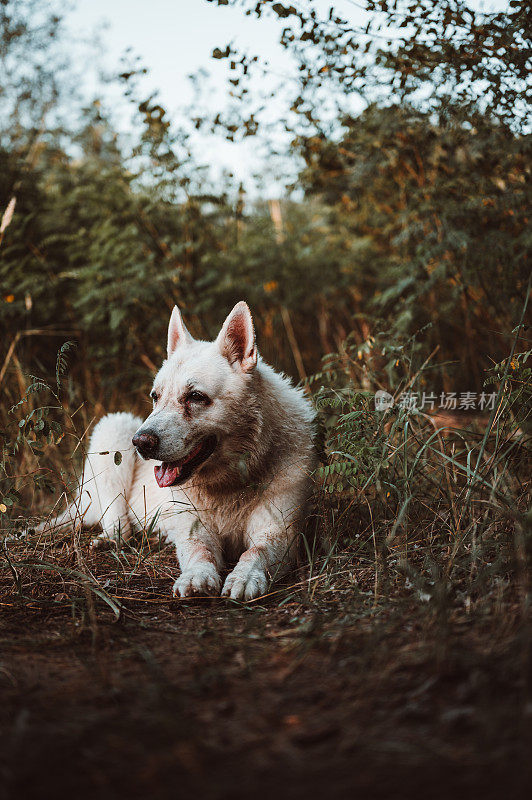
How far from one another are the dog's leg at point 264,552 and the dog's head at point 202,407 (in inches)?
14.6

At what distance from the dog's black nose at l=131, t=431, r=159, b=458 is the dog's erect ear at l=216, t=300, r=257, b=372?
0.65 meters

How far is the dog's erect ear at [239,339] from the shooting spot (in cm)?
327

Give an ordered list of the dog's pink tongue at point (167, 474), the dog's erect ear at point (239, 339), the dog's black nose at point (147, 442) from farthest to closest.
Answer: the dog's erect ear at point (239, 339) → the dog's pink tongue at point (167, 474) → the dog's black nose at point (147, 442)

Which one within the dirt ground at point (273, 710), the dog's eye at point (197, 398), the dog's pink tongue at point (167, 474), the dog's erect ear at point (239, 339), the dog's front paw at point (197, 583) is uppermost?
the dog's erect ear at point (239, 339)

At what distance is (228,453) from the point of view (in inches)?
125

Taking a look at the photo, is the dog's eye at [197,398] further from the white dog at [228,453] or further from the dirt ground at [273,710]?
the dirt ground at [273,710]

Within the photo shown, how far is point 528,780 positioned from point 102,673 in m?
1.14

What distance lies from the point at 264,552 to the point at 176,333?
147 cm

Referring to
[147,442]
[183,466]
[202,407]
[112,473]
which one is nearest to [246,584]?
[183,466]

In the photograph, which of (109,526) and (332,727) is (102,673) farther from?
(109,526)

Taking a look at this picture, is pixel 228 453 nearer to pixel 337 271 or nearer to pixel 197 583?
pixel 197 583

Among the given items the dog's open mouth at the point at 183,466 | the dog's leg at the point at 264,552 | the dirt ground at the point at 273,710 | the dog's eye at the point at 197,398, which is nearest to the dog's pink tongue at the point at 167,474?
the dog's open mouth at the point at 183,466

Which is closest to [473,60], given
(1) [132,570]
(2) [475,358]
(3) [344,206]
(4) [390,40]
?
(4) [390,40]

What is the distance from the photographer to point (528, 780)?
1099 mm
